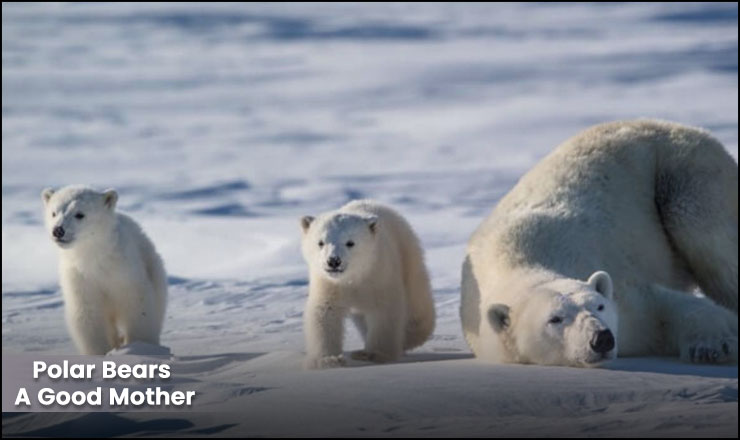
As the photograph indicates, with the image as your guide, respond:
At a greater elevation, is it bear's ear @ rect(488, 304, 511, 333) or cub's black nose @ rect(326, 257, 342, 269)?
cub's black nose @ rect(326, 257, 342, 269)

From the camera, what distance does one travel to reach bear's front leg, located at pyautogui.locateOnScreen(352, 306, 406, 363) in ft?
22.9

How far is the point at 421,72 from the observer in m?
22.3

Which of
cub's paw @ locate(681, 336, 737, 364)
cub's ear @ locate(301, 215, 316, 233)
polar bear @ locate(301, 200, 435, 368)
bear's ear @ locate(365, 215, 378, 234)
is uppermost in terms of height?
cub's ear @ locate(301, 215, 316, 233)

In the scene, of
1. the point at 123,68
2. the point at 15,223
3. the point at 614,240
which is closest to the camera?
the point at 614,240

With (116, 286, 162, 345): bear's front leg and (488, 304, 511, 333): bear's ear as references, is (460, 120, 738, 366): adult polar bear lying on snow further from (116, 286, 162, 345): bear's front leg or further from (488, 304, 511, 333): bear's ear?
(116, 286, 162, 345): bear's front leg

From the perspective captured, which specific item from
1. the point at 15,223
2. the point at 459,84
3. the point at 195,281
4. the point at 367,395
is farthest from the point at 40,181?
the point at 367,395

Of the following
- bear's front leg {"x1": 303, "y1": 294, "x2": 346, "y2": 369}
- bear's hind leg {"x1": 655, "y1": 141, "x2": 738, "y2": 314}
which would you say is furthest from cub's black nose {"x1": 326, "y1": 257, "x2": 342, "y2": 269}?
bear's hind leg {"x1": 655, "y1": 141, "x2": 738, "y2": 314}

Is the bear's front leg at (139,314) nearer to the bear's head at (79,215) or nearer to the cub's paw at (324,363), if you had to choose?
the bear's head at (79,215)

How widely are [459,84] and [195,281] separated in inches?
431

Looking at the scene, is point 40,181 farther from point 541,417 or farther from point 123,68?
point 541,417

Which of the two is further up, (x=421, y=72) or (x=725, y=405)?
(x=421, y=72)

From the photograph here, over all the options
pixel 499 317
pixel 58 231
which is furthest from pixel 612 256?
pixel 58 231

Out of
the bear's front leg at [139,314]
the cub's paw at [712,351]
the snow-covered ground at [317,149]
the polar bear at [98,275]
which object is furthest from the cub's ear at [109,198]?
the cub's paw at [712,351]

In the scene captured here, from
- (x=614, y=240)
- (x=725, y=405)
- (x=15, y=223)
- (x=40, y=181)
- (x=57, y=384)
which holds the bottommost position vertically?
(x=725, y=405)
